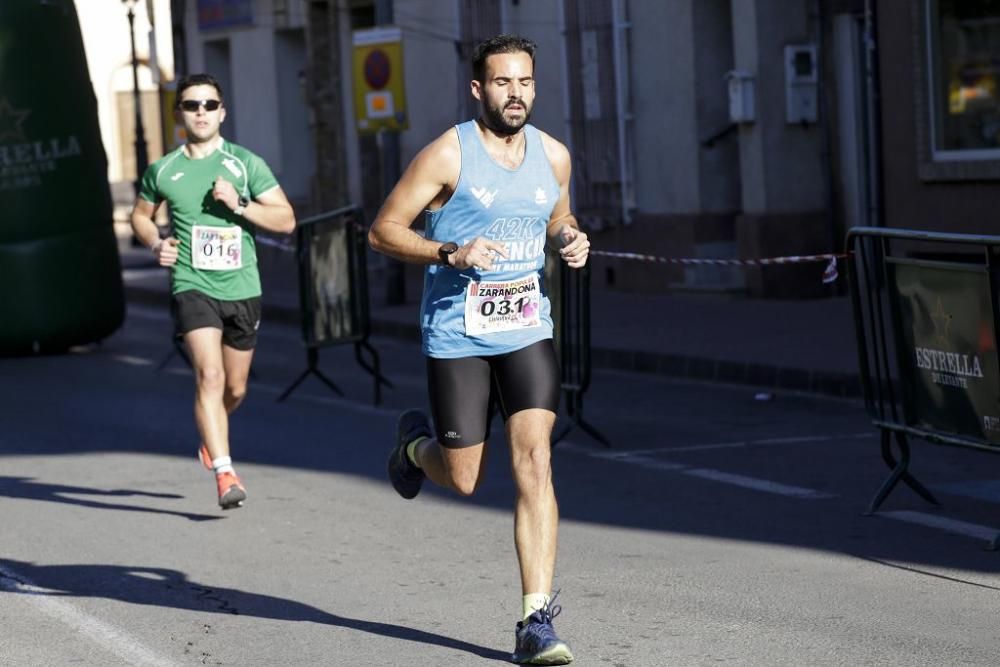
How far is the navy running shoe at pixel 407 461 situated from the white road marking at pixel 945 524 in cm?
240

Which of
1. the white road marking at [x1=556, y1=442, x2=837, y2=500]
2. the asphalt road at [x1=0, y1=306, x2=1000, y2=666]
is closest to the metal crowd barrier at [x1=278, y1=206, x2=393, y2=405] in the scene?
the asphalt road at [x1=0, y1=306, x2=1000, y2=666]

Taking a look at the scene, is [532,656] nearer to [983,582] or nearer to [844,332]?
[983,582]

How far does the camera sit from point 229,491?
30.4 ft

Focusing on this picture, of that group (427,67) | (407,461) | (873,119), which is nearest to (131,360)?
(873,119)

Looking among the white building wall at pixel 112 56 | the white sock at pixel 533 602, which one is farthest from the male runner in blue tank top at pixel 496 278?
the white building wall at pixel 112 56

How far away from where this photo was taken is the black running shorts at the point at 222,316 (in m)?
9.51

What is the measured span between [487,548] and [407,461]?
1.26 m

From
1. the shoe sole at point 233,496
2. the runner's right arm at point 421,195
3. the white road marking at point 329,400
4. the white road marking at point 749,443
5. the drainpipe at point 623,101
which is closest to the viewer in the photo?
the runner's right arm at point 421,195

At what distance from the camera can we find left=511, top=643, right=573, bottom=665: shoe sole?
620 centimetres

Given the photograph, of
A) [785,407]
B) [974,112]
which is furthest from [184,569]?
[974,112]

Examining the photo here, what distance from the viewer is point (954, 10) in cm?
1783

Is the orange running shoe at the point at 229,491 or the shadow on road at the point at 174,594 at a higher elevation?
the orange running shoe at the point at 229,491

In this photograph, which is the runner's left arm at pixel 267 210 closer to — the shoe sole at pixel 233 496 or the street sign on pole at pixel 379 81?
the shoe sole at pixel 233 496

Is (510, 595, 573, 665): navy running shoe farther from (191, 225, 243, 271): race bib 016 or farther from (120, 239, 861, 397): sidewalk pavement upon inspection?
(120, 239, 861, 397): sidewalk pavement
